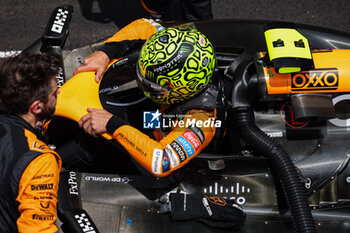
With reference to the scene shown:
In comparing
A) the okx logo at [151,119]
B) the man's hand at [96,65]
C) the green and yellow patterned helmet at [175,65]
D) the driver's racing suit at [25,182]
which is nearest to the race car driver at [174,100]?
the green and yellow patterned helmet at [175,65]

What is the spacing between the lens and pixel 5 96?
2371 millimetres

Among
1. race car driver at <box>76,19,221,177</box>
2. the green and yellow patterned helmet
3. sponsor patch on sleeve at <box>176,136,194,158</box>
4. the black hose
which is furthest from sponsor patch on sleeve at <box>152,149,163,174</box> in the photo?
the black hose

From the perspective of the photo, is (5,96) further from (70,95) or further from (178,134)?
(178,134)

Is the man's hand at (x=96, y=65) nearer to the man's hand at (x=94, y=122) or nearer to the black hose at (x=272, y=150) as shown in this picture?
the man's hand at (x=94, y=122)

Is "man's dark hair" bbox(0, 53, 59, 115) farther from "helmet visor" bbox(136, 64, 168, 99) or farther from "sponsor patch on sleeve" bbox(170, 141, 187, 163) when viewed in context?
"sponsor patch on sleeve" bbox(170, 141, 187, 163)

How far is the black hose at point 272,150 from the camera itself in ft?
8.70

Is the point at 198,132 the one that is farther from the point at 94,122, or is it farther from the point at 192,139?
the point at 94,122

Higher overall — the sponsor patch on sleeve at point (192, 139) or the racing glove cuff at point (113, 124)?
the racing glove cuff at point (113, 124)

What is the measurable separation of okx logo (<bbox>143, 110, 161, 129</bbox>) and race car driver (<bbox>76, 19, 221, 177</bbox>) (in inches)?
6.3

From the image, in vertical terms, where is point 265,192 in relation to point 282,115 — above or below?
below

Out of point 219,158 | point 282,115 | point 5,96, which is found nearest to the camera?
point 5,96

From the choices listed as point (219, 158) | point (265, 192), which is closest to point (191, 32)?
point (219, 158)

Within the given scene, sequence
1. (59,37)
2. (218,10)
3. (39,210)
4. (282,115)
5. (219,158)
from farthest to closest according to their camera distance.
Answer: (218,10), (59,37), (282,115), (219,158), (39,210)

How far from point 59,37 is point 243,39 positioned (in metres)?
1.52
